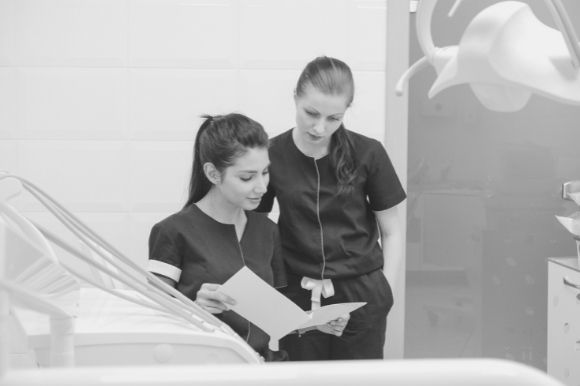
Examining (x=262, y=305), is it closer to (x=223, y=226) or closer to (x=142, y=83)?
(x=223, y=226)

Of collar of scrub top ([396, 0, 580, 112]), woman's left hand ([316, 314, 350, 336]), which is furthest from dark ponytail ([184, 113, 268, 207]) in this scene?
collar of scrub top ([396, 0, 580, 112])


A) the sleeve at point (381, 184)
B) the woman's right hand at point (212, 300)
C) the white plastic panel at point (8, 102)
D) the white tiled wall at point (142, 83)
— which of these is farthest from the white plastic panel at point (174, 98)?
the woman's right hand at point (212, 300)

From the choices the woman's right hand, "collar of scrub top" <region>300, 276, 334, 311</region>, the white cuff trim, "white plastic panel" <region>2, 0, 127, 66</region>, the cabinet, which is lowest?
the cabinet

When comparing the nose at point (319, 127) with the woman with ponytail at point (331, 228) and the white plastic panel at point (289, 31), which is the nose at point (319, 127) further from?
the white plastic panel at point (289, 31)

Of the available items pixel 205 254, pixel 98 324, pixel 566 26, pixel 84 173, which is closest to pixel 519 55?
pixel 566 26

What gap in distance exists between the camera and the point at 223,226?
1.95 metres

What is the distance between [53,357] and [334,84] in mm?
1445

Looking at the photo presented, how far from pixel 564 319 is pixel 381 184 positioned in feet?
4.00

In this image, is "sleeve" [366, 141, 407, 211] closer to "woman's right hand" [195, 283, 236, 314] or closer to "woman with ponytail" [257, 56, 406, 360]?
"woman with ponytail" [257, 56, 406, 360]

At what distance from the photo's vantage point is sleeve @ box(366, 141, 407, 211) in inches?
88.6

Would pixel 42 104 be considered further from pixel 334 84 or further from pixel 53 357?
pixel 53 357

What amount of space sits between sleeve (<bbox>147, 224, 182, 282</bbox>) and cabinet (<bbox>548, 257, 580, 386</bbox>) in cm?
167

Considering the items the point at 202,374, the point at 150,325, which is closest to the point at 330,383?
the point at 202,374

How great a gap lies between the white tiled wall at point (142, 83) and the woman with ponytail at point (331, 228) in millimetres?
673
